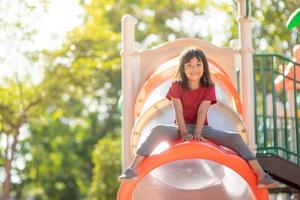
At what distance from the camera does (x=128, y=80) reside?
6305mm

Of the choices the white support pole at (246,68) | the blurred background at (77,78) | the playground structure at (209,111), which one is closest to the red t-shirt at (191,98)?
the playground structure at (209,111)

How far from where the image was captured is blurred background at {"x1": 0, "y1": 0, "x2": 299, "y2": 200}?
34.8 feet

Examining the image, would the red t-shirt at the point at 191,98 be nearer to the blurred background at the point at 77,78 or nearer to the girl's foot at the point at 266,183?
the girl's foot at the point at 266,183

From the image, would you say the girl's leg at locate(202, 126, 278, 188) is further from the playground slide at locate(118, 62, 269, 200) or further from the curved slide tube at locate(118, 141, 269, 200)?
the playground slide at locate(118, 62, 269, 200)

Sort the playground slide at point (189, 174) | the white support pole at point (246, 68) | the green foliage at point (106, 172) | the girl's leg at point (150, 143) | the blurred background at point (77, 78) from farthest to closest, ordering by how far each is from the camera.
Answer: the green foliage at point (106, 172), the blurred background at point (77, 78), the white support pole at point (246, 68), the playground slide at point (189, 174), the girl's leg at point (150, 143)

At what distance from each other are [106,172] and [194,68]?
381 inches

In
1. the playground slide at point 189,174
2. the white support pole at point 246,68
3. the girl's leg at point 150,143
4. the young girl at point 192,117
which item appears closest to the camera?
the girl's leg at point 150,143

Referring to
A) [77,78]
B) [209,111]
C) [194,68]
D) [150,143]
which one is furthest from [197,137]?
[77,78]

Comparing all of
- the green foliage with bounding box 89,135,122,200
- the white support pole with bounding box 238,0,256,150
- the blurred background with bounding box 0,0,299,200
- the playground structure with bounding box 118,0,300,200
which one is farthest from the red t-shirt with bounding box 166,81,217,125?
the green foliage with bounding box 89,135,122,200

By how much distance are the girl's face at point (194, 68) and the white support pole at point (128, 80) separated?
144 centimetres

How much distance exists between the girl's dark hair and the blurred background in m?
5.87

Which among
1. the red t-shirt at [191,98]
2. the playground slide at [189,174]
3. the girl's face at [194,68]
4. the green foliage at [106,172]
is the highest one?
the girl's face at [194,68]

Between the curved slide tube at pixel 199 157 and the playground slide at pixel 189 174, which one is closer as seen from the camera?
the curved slide tube at pixel 199 157

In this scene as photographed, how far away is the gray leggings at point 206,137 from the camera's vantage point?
15.1ft
